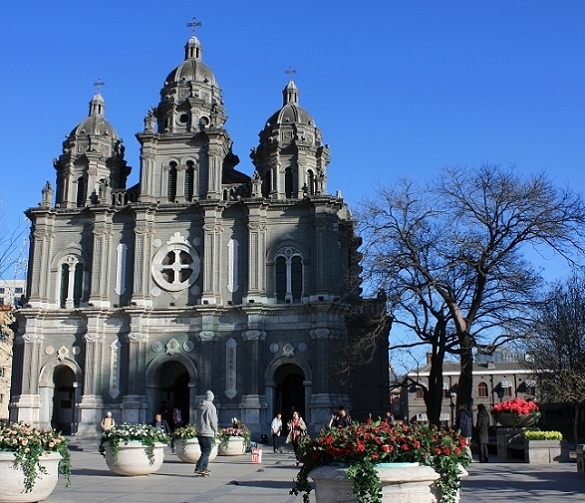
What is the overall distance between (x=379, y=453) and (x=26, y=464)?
23.0 feet

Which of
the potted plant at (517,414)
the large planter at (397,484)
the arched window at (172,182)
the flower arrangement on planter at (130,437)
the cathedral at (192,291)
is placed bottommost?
the large planter at (397,484)

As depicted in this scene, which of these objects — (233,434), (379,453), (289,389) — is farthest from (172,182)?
(379,453)

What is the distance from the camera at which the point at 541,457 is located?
84.5ft

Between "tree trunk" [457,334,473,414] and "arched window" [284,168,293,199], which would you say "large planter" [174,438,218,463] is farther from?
"arched window" [284,168,293,199]

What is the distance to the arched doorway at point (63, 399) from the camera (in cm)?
4694

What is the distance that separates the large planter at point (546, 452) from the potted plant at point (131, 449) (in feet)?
42.3

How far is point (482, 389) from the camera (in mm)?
90312

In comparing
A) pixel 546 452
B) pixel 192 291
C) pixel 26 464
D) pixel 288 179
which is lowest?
pixel 546 452

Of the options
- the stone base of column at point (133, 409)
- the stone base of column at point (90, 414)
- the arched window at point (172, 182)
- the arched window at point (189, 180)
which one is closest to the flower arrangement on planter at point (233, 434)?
the stone base of column at point (133, 409)

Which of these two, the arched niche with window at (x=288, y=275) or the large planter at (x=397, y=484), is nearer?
the large planter at (x=397, y=484)

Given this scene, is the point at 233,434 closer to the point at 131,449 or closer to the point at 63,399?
the point at 131,449

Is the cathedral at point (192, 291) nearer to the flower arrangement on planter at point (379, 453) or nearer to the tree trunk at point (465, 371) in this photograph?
the tree trunk at point (465, 371)

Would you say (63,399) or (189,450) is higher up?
(63,399)

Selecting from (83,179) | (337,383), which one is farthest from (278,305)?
(83,179)
